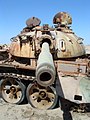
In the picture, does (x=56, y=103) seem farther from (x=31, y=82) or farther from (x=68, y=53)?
(x=68, y=53)

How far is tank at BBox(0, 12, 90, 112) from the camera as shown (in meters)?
9.08

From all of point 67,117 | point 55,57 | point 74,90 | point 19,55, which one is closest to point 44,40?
point 55,57

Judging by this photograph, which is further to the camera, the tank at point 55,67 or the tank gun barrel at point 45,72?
the tank at point 55,67

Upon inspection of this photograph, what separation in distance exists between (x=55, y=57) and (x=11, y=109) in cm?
275

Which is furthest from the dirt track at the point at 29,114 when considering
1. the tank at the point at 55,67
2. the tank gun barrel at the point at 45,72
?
the tank gun barrel at the point at 45,72

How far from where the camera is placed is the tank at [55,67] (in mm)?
9078

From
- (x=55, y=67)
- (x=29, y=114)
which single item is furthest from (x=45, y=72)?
(x=29, y=114)

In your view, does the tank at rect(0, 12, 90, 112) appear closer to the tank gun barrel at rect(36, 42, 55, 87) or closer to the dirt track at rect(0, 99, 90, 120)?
the dirt track at rect(0, 99, 90, 120)

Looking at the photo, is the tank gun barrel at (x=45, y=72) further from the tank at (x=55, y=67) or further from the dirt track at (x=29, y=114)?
the dirt track at (x=29, y=114)

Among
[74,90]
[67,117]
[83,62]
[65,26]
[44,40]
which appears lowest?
[67,117]

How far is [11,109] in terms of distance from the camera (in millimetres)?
10258

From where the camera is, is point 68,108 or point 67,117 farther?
point 68,108

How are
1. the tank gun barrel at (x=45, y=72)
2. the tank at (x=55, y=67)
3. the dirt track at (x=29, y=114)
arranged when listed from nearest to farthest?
the tank gun barrel at (x=45, y=72) → the tank at (x=55, y=67) → the dirt track at (x=29, y=114)

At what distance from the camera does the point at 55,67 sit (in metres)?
9.42
